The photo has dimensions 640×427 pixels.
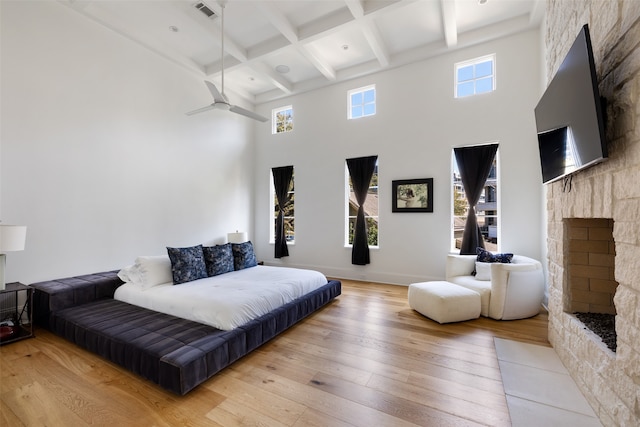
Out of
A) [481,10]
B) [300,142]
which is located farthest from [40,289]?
[481,10]

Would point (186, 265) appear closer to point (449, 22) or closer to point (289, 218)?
point (289, 218)

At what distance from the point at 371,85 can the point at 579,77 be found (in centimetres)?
412

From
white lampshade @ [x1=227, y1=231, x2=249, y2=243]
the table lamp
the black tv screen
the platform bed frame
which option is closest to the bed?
the platform bed frame

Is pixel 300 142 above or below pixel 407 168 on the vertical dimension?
above

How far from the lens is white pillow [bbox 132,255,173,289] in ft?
10.8

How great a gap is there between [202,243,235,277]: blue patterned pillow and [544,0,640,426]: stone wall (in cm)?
391

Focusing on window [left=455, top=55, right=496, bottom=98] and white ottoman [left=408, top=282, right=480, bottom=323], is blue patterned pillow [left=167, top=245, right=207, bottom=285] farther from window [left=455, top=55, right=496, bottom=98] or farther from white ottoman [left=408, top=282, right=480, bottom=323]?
window [left=455, top=55, right=496, bottom=98]

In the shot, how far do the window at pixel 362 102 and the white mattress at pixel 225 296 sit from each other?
354cm

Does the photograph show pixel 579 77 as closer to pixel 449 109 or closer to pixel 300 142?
pixel 449 109

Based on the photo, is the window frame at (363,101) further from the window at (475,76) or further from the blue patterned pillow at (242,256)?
the blue patterned pillow at (242,256)

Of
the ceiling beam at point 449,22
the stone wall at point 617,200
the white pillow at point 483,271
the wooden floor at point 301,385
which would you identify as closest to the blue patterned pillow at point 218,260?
the wooden floor at point 301,385

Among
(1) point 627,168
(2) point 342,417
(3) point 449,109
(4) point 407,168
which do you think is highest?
(3) point 449,109

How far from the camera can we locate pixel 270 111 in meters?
6.59

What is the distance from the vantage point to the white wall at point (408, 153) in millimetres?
4184
